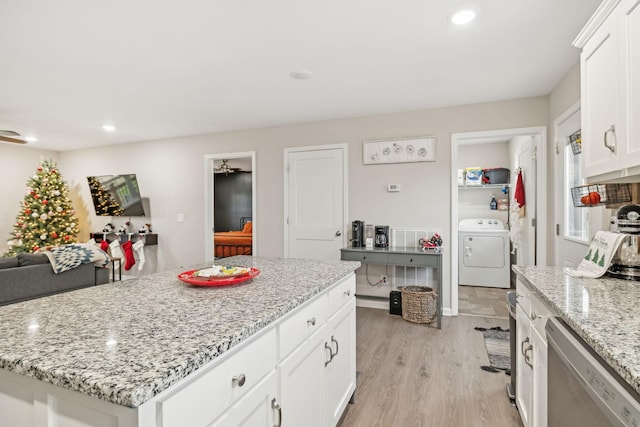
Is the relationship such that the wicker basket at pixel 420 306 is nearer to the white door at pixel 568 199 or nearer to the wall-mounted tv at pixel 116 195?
the white door at pixel 568 199

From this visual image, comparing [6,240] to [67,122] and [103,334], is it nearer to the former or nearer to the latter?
[67,122]

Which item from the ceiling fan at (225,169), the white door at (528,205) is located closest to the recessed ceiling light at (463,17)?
the white door at (528,205)

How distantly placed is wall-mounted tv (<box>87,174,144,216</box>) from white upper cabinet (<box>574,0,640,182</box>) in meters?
5.68

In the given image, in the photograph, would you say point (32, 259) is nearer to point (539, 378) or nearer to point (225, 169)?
point (539, 378)

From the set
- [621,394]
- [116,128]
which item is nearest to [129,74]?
[116,128]

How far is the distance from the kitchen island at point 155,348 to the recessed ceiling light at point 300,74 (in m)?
2.00

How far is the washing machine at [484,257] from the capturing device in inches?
196

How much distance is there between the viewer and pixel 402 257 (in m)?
3.57

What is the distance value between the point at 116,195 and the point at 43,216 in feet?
3.91

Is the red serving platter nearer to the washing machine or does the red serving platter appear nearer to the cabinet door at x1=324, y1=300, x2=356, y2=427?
the cabinet door at x1=324, y1=300, x2=356, y2=427

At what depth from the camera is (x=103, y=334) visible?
2.98 ft

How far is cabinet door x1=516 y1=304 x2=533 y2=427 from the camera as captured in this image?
1.59 meters

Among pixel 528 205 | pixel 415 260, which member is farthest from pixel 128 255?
pixel 528 205

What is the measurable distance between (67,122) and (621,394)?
5.62 meters
